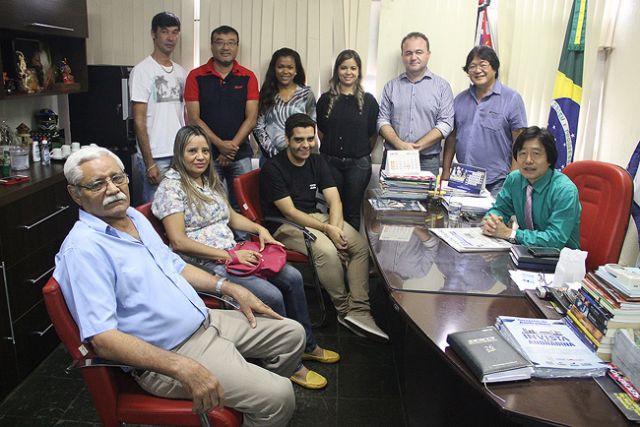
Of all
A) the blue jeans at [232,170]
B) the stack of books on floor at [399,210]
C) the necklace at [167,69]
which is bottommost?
the stack of books on floor at [399,210]

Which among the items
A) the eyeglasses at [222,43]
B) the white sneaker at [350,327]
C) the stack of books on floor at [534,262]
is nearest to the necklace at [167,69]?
the eyeglasses at [222,43]

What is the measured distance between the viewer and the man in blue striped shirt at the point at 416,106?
3.65 m

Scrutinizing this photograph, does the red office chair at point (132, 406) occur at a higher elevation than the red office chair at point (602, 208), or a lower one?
lower

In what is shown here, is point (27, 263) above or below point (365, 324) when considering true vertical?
above

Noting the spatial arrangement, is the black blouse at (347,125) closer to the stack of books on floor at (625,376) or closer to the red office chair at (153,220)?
the red office chair at (153,220)

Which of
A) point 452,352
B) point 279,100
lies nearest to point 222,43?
point 279,100

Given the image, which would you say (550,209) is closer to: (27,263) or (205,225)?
(205,225)

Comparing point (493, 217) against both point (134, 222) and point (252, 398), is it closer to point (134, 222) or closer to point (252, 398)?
point (252, 398)

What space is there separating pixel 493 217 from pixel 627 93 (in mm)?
2006

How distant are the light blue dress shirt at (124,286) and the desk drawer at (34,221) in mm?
836

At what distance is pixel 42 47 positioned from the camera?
339cm

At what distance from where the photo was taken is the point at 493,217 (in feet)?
7.88

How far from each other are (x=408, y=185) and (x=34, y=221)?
197 cm

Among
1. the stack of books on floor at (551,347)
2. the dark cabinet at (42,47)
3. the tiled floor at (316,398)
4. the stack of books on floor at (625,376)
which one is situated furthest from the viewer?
the dark cabinet at (42,47)
